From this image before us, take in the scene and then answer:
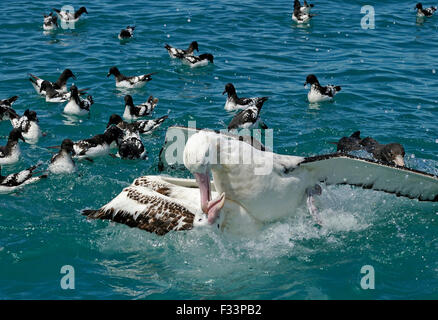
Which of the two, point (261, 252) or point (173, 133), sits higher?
point (173, 133)

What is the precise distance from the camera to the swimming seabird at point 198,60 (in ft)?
66.5

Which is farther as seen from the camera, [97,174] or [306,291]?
[97,174]

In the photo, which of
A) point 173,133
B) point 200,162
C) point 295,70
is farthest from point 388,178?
point 295,70

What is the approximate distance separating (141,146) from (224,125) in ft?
9.81

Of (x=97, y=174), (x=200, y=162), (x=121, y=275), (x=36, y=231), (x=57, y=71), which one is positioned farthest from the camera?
(x=57, y=71)

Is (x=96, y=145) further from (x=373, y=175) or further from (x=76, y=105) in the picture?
(x=373, y=175)

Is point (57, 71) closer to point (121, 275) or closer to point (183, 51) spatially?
point (183, 51)

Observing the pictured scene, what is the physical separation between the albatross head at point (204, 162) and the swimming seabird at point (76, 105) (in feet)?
27.5

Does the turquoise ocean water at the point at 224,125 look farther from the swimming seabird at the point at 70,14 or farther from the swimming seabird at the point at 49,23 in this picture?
the swimming seabird at the point at 49,23

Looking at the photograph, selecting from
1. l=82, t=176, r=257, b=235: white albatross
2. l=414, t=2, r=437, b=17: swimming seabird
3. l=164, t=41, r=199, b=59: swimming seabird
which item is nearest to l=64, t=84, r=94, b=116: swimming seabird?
l=164, t=41, r=199, b=59: swimming seabird

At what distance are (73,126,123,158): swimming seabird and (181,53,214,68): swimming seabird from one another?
615cm

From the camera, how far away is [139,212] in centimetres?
974
